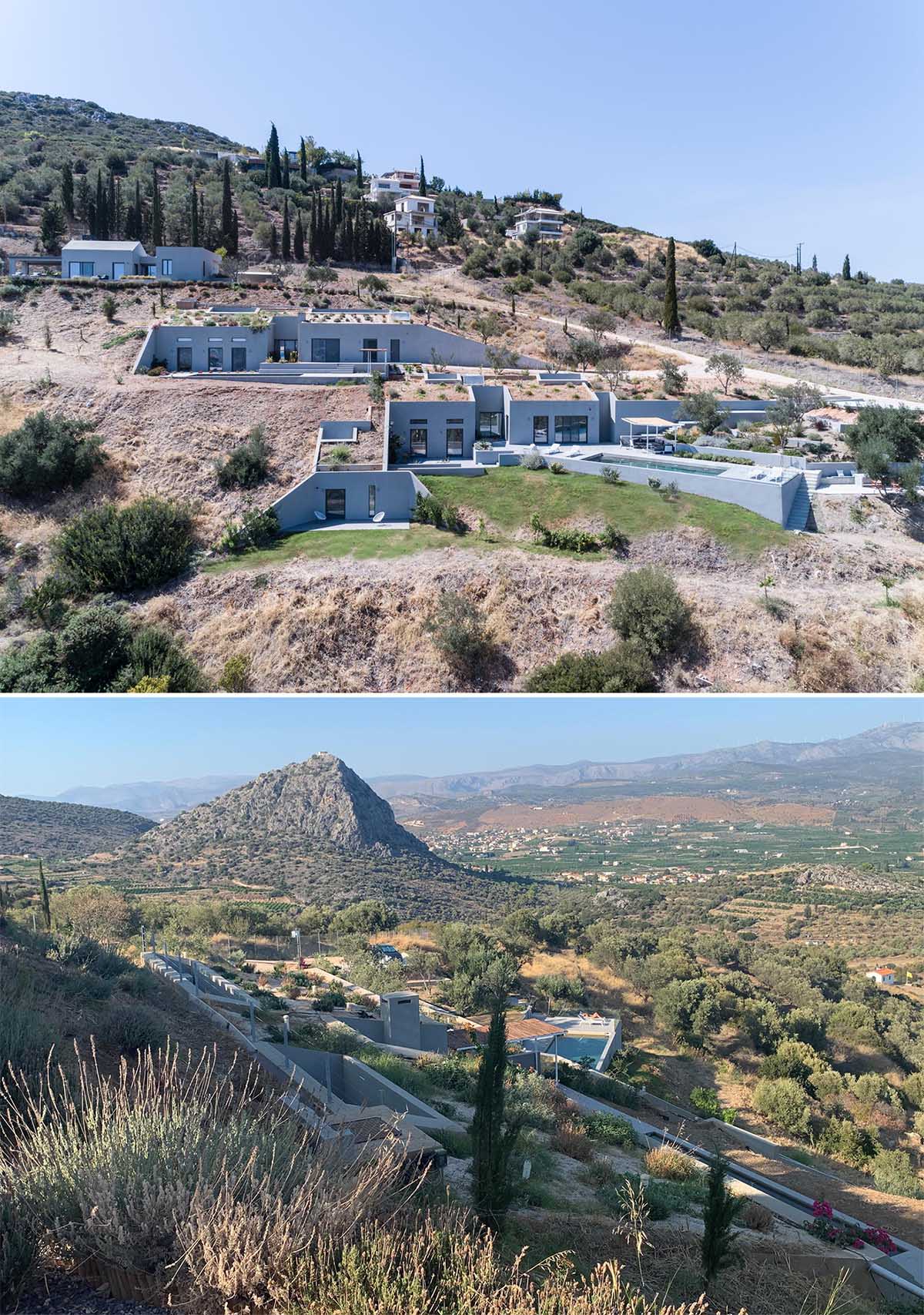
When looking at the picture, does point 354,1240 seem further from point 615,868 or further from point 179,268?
point 179,268

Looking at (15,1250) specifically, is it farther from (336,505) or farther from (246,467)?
(246,467)

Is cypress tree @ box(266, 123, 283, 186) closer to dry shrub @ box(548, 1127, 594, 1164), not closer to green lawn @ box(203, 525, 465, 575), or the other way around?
green lawn @ box(203, 525, 465, 575)

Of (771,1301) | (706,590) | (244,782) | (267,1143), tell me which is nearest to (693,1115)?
(771,1301)

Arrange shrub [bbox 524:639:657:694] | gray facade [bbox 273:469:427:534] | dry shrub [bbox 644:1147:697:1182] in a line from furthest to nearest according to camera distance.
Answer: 1. gray facade [bbox 273:469:427:534]
2. shrub [bbox 524:639:657:694]
3. dry shrub [bbox 644:1147:697:1182]

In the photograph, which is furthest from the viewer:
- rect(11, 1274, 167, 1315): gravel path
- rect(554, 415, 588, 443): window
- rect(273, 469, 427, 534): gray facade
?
rect(554, 415, 588, 443): window

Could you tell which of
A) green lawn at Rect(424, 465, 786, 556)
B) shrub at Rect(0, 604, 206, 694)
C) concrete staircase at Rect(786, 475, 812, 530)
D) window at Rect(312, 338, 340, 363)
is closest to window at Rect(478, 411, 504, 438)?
green lawn at Rect(424, 465, 786, 556)

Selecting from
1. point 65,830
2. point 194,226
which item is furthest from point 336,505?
point 194,226
